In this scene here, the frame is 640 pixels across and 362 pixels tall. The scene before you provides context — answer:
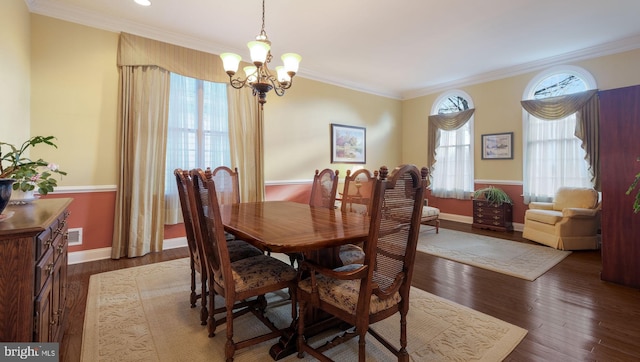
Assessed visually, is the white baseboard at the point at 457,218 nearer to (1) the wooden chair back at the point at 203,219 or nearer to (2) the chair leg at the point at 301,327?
(2) the chair leg at the point at 301,327

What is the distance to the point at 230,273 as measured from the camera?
62.2 inches

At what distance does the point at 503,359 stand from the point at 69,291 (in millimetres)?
3450

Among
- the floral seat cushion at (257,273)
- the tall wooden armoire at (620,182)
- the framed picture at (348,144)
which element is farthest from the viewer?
the framed picture at (348,144)

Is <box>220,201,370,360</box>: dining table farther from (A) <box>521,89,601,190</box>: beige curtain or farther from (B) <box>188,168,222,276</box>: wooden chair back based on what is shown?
(A) <box>521,89,601,190</box>: beige curtain

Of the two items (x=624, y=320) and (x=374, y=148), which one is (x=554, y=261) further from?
(x=374, y=148)

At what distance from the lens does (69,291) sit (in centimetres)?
259

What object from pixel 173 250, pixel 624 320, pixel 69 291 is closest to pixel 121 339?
pixel 69 291

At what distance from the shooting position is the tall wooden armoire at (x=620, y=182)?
2.73 metres

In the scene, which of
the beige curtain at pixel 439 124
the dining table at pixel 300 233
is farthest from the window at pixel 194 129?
the beige curtain at pixel 439 124

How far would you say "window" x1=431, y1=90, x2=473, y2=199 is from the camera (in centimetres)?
584

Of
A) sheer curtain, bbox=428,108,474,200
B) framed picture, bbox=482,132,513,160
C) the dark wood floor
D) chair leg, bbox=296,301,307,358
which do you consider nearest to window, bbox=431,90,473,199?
sheer curtain, bbox=428,108,474,200

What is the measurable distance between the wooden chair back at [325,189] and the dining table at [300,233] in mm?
500

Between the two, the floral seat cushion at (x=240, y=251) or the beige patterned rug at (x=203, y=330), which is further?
the floral seat cushion at (x=240, y=251)

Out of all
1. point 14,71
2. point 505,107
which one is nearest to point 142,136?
point 14,71
